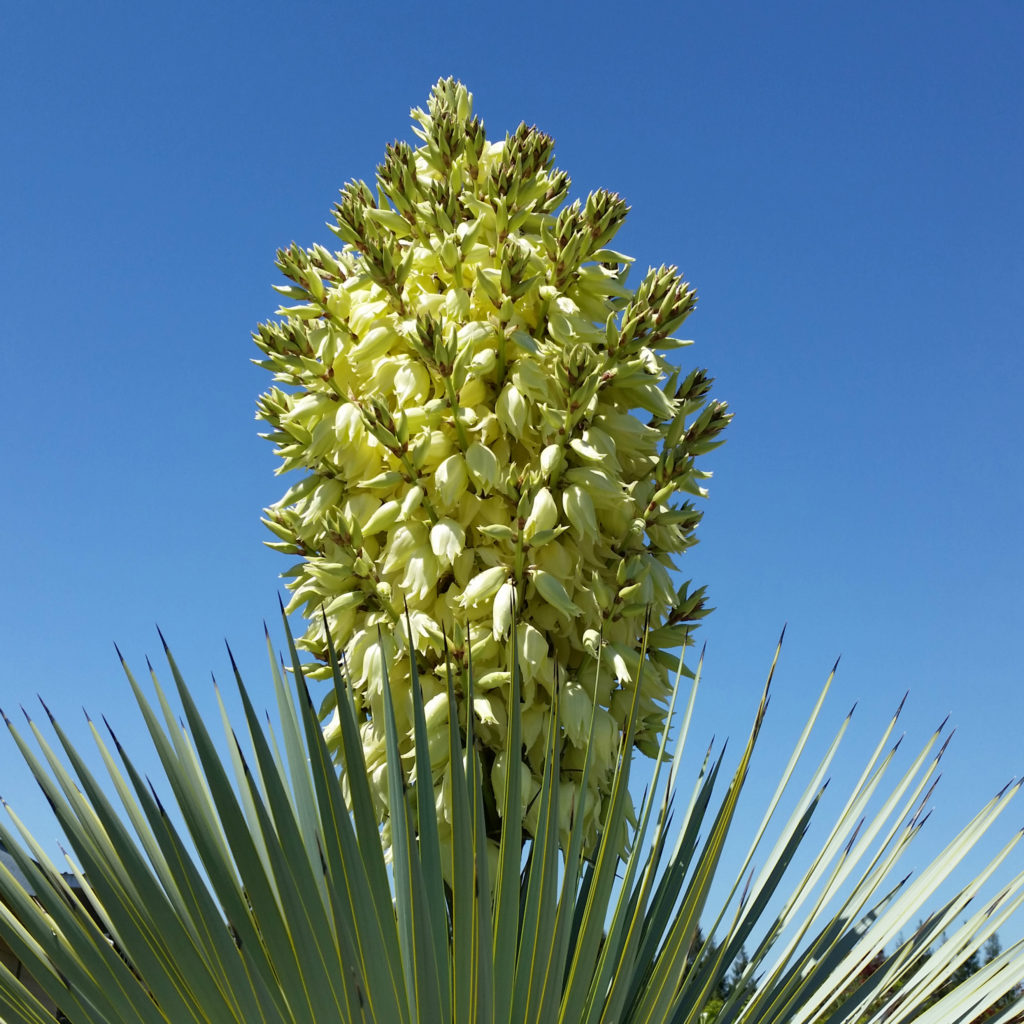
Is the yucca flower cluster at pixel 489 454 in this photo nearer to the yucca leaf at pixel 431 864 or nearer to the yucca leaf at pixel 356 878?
the yucca leaf at pixel 431 864

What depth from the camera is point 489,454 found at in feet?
5.54

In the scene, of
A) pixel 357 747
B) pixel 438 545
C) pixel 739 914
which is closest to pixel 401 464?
pixel 438 545

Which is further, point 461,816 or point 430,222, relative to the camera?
point 430,222

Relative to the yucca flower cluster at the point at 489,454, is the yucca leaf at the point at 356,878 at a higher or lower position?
lower

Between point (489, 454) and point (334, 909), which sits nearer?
point (334, 909)

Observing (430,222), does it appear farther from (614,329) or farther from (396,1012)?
(396,1012)

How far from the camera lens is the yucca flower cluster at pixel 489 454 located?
1631mm

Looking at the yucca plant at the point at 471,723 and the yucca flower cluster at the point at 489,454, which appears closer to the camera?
the yucca plant at the point at 471,723

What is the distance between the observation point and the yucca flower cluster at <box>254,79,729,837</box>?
1631mm

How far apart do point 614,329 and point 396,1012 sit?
3.85 ft

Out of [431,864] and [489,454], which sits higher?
[489,454]

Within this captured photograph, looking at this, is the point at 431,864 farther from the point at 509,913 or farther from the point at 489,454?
the point at 489,454

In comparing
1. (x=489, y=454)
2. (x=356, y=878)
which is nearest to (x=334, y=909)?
(x=356, y=878)

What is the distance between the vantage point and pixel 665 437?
6.07 ft
